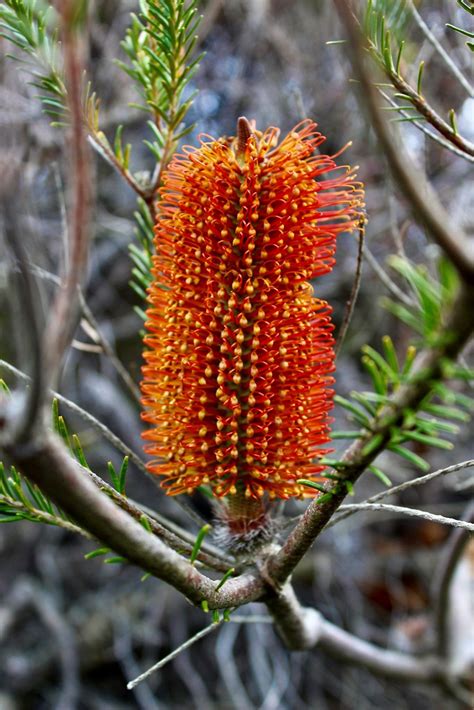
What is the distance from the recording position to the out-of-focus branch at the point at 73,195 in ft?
0.85

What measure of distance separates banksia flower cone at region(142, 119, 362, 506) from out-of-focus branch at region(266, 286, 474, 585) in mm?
135

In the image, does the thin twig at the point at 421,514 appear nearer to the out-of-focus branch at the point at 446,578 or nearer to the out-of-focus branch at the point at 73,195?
the out-of-focus branch at the point at 73,195

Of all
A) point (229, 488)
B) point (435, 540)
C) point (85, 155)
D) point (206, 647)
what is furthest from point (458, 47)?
point (206, 647)

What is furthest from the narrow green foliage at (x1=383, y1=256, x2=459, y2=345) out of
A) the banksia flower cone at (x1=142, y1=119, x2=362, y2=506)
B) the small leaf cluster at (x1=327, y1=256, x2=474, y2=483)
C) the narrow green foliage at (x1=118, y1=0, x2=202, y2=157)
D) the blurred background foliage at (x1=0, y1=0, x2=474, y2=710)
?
the blurred background foliage at (x1=0, y1=0, x2=474, y2=710)

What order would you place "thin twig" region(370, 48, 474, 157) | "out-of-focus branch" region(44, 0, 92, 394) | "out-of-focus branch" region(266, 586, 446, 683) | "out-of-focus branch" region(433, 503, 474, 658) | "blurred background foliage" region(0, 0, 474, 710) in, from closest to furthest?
"out-of-focus branch" region(44, 0, 92, 394), "thin twig" region(370, 48, 474, 157), "out-of-focus branch" region(266, 586, 446, 683), "out-of-focus branch" region(433, 503, 474, 658), "blurred background foliage" region(0, 0, 474, 710)

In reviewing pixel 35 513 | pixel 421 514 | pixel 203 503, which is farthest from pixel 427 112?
pixel 203 503

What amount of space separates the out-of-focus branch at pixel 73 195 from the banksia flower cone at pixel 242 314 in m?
0.29

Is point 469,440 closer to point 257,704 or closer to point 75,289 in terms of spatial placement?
point 257,704

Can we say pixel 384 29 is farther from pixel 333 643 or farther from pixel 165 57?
pixel 333 643

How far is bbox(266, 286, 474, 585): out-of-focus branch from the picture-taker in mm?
291

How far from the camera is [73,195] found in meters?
0.28

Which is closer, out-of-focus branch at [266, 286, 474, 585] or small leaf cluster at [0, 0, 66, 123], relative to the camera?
out-of-focus branch at [266, 286, 474, 585]

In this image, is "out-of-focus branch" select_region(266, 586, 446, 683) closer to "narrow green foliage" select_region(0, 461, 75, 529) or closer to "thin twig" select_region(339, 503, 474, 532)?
"thin twig" select_region(339, 503, 474, 532)

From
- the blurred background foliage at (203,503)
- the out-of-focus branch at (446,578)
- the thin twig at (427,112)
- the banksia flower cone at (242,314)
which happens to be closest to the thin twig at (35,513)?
the banksia flower cone at (242,314)
